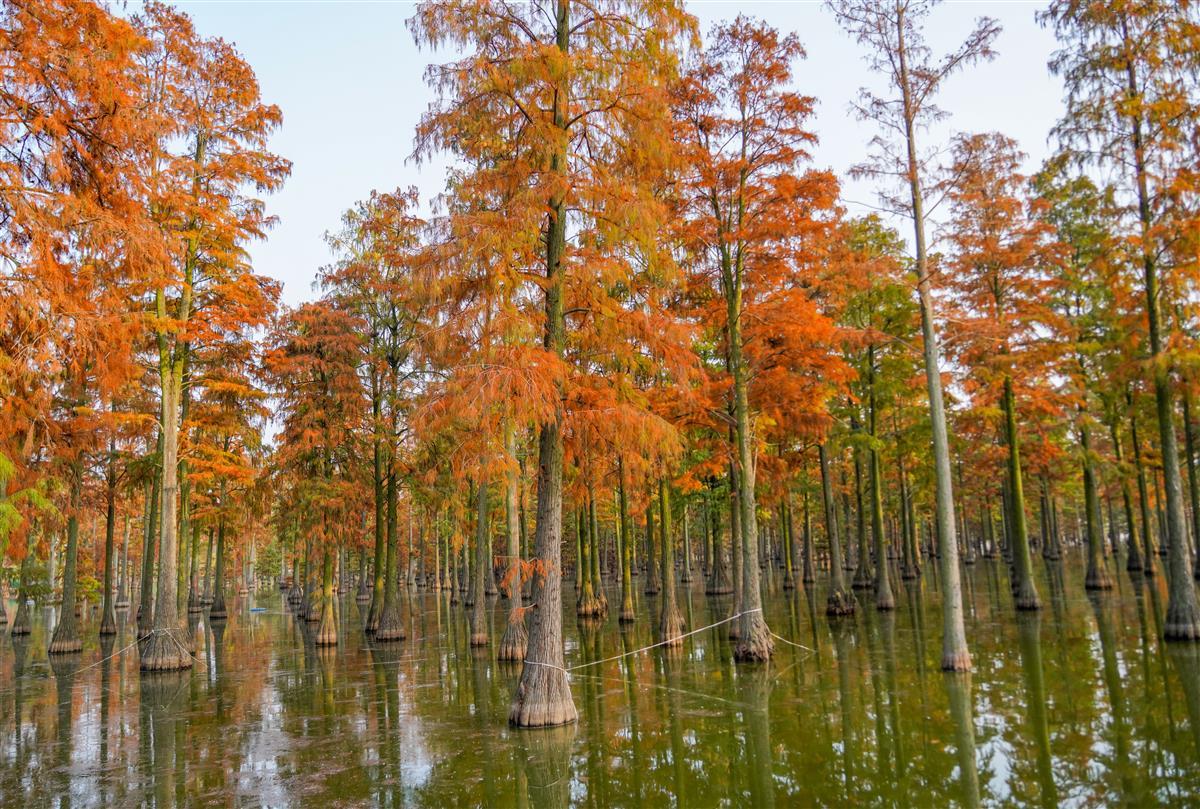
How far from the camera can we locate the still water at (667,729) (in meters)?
7.70

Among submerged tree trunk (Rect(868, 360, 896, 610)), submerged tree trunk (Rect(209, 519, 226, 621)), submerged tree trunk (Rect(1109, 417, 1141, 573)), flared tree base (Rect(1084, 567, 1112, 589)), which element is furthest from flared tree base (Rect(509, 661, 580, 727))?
submerged tree trunk (Rect(209, 519, 226, 621))

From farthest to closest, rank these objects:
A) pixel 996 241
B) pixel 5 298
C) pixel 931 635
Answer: pixel 996 241 < pixel 931 635 < pixel 5 298

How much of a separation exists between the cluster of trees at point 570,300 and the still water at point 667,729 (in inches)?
57.3

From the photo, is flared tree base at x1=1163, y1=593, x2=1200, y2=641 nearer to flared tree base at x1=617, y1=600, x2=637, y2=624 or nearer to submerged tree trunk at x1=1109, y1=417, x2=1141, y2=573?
submerged tree trunk at x1=1109, y1=417, x2=1141, y2=573

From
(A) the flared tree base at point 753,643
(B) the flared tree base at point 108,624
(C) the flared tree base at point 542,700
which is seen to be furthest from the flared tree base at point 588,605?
(B) the flared tree base at point 108,624

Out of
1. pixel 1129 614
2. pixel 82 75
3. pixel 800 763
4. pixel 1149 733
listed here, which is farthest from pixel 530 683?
pixel 1129 614

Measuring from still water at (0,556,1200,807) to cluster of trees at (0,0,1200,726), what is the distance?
4.77ft

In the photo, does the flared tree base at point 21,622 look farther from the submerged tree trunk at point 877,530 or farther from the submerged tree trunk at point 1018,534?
the submerged tree trunk at point 1018,534

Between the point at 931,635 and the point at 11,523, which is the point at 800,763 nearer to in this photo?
the point at 11,523

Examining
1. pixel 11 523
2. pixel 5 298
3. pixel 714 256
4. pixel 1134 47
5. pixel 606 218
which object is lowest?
pixel 11 523

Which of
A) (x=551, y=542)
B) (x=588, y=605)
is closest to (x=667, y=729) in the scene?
(x=551, y=542)

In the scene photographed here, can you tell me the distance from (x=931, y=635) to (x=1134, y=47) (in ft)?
45.1

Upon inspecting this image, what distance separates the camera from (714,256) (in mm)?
17844

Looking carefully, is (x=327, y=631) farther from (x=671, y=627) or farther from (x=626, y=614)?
(x=671, y=627)
